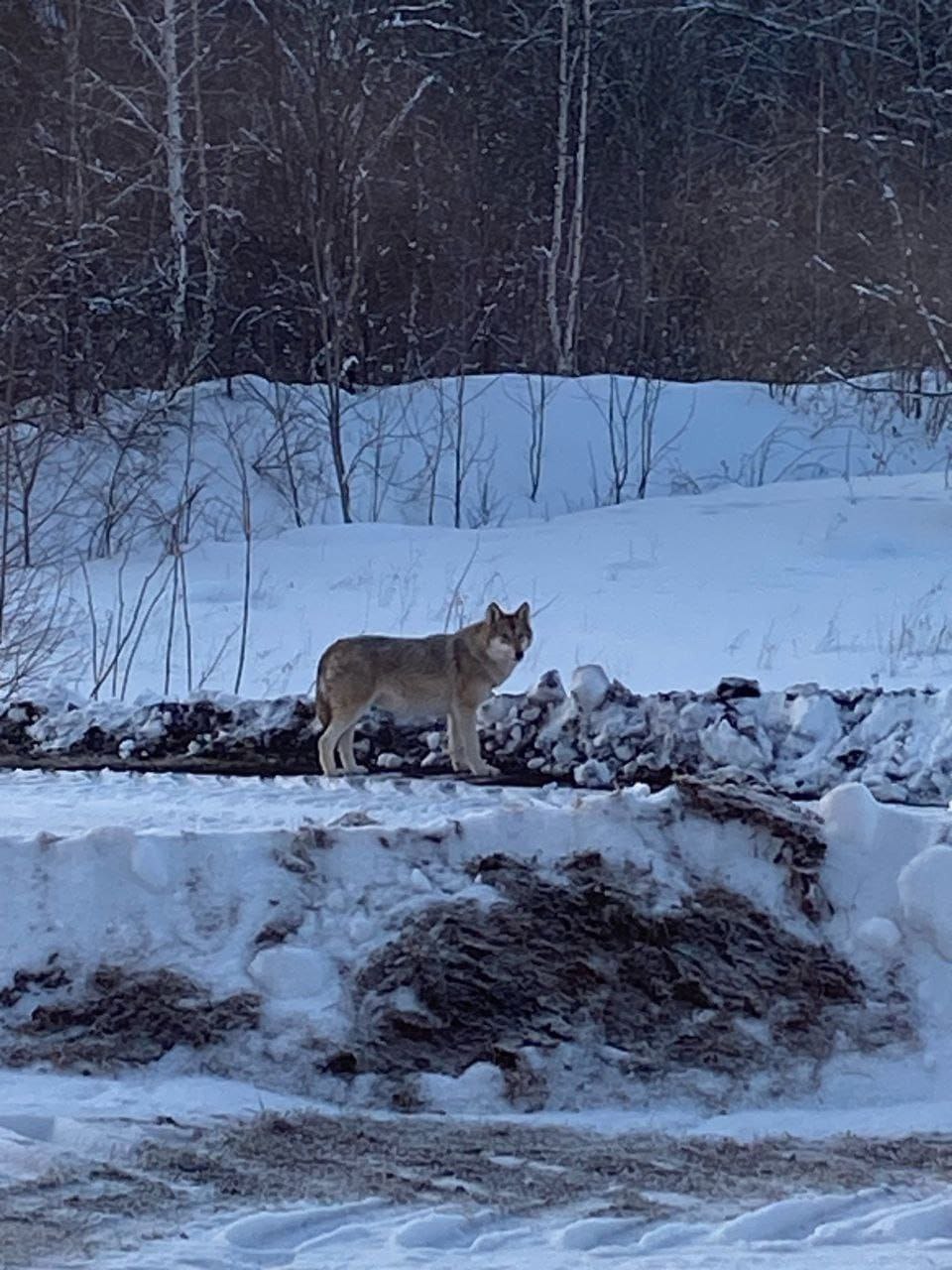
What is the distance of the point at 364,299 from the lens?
31.9m

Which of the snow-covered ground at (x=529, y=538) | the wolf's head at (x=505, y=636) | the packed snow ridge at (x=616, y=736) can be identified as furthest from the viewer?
the snow-covered ground at (x=529, y=538)

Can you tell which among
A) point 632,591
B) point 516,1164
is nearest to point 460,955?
point 516,1164

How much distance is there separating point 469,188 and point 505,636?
954 inches

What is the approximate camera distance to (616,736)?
11.5 m

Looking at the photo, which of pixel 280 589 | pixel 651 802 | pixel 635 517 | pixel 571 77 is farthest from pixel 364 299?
pixel 651 802

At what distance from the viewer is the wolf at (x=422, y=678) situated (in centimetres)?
1042

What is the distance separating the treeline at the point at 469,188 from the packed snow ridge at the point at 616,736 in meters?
13.5

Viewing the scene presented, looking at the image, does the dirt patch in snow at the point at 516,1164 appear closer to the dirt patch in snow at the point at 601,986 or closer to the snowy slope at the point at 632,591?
the dirt patch in snow at the point at 601,986

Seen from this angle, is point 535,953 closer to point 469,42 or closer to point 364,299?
point 364,299

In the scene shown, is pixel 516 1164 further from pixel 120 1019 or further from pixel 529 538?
pixel 529 538

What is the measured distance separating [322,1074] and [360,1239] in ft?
6.27

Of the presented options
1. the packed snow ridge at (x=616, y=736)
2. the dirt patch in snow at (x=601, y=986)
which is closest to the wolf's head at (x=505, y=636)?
the packed snow ridge at (x=616, y=736)

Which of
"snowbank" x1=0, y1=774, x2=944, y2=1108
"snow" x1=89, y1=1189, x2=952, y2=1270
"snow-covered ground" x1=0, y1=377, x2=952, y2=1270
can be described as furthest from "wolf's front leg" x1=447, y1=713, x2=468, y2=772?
"snow" x1=89, y1=1189, x2=952, y2=1270

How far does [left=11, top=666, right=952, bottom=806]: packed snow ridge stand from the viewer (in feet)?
36.0
